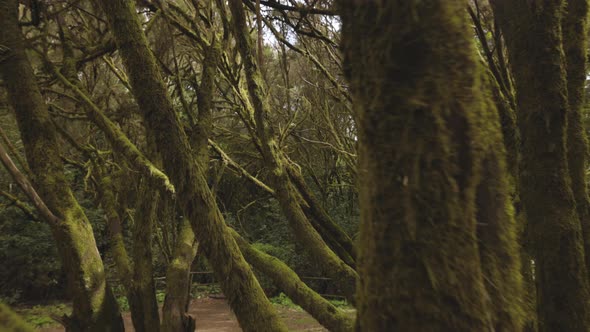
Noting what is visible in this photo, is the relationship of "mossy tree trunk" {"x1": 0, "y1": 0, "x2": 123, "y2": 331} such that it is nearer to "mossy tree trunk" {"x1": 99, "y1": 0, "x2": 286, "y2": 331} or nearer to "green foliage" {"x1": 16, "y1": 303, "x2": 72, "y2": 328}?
"mossy tree trunk" {"x1": 99, "y1": 0, "x2": 286, "y2": 331}

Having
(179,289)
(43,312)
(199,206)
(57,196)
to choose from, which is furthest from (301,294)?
(43,312)

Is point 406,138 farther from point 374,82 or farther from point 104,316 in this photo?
point 104,316

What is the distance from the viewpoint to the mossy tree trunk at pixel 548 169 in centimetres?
224

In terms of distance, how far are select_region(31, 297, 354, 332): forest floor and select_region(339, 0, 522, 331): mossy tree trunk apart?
24.0ft

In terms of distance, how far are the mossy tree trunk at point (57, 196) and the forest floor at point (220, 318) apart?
515 cm

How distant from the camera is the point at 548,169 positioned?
2.31 meters

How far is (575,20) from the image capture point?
291cm

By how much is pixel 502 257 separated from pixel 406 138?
391 mm

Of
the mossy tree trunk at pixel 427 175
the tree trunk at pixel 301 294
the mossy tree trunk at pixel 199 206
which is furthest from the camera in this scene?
the tree trunk at pixel 301 294

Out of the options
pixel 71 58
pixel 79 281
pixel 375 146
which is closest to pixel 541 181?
pixel 375 146

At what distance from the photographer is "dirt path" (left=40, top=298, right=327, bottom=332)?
881 centimetres

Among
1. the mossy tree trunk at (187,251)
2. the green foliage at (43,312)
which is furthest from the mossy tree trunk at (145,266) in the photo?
the green foliage at (43,312)

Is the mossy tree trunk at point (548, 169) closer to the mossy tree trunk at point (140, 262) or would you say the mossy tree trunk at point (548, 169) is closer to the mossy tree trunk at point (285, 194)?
the mossy tree trunk at point (285, 194)

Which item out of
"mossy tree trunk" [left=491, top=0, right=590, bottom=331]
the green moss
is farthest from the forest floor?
the green moss
